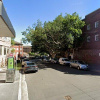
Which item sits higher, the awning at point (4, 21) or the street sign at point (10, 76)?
the awning at point (4, 21)

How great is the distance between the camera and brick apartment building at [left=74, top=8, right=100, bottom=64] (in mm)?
23641

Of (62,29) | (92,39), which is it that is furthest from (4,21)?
(92,39)

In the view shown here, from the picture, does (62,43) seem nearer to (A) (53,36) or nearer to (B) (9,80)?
(A) (53,36)

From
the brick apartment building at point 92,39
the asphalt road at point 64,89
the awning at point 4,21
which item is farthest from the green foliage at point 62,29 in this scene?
the awning at point 4,21

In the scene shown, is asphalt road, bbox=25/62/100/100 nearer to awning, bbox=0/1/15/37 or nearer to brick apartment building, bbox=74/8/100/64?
awning, bbox=0/1/15/37

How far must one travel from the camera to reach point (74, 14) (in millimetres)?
24266

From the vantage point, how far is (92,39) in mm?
25172

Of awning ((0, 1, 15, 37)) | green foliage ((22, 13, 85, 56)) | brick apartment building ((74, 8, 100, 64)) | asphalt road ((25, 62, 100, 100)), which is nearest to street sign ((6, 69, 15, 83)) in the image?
asphalt road ((25, 62, 100, 100))

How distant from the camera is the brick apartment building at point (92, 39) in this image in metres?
23.6

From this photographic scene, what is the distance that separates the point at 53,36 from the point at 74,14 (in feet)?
22.1

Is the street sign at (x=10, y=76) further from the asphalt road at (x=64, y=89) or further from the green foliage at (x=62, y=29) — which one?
the green foliage at (x=62, y=29)

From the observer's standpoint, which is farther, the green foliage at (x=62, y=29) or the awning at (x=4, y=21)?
the green foliage at (x=62, y=29)

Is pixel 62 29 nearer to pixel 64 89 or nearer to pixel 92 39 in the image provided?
pixel 92 39

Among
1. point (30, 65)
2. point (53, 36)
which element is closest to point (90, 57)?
→ point (53, 36)
